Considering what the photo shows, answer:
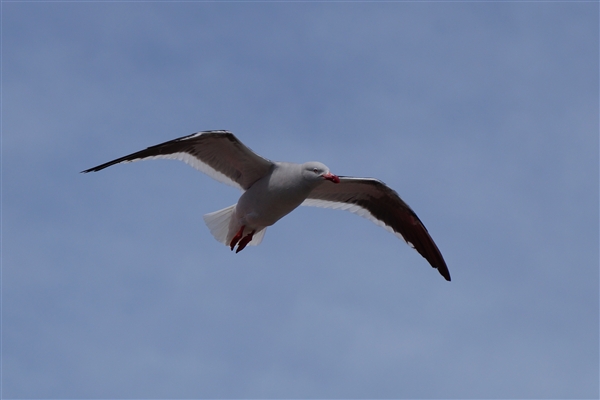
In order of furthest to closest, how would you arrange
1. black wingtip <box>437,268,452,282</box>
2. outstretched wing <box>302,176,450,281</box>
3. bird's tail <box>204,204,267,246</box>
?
black wingtip <box>437,268,452,282</box> < outstretched wing <box>302,176,450,281</box> < bird's tail <box>204,204,267,246</box>

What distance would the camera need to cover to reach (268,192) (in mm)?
14414

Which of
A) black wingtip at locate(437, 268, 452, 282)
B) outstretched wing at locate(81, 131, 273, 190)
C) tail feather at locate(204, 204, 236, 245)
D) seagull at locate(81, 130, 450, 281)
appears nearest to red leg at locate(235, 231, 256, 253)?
seagull at locate(81, 130, 450, 281)

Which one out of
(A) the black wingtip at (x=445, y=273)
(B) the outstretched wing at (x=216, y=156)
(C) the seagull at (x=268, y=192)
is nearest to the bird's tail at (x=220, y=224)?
(C) the seagull at (x=268, y=192)

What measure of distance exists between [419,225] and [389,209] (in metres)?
0.64

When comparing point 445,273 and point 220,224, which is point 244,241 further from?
point 445,273

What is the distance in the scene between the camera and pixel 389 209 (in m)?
16.6

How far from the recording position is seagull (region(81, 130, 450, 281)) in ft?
Result: 46.9

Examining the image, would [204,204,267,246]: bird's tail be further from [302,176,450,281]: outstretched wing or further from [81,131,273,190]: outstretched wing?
[302,176,450,281]: outstretched wing

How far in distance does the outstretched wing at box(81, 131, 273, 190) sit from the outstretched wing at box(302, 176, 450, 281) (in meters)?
1.74

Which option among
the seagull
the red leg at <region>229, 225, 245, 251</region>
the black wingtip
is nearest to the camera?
the seagull

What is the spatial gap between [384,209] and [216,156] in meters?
3.55

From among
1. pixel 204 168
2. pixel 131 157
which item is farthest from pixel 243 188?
pixel 131 157

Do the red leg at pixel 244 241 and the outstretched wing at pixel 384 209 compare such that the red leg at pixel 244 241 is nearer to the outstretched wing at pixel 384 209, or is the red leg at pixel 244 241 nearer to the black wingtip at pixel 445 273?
the outstretched wing at pixel 384 209

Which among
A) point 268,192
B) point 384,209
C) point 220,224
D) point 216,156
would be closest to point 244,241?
point 220,224
